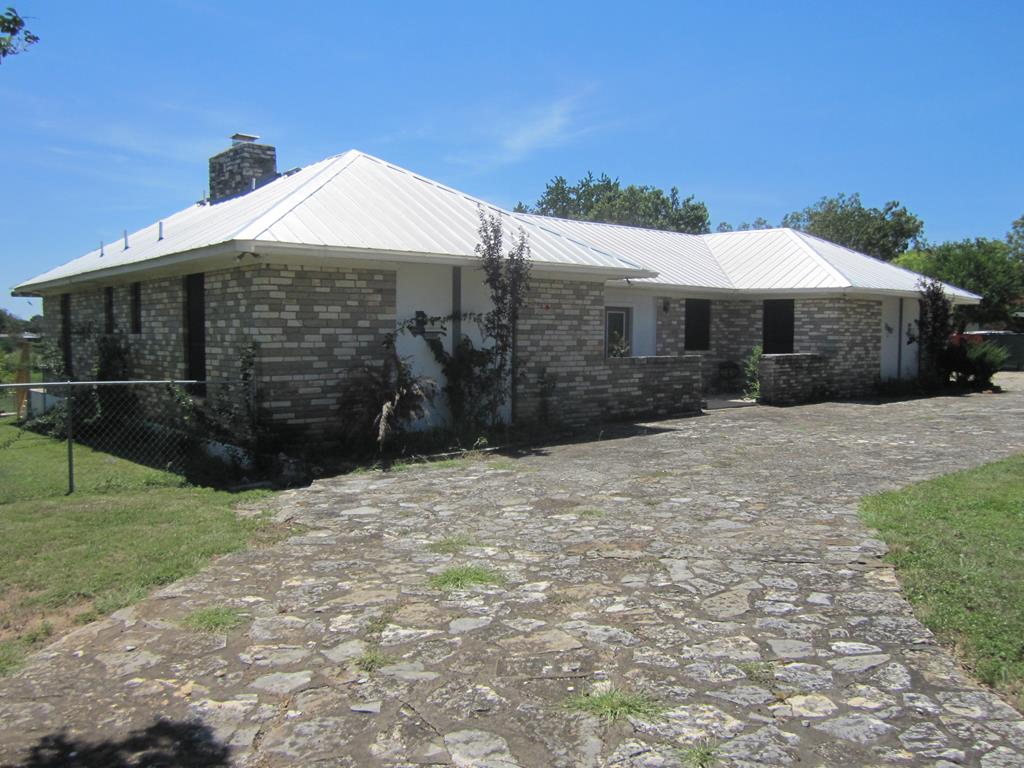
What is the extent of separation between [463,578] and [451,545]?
0.86 metres

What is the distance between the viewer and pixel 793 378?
1812cm

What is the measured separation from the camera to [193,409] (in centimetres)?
1019

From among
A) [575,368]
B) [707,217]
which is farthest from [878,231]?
[575,368]

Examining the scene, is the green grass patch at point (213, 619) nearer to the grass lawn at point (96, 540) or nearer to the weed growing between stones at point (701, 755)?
the grass lawn at point (96, 540)

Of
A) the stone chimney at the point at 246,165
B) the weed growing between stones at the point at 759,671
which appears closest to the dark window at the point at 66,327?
the stone chimney at the point at 246,165

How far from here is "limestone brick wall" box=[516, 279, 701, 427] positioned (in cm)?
1284

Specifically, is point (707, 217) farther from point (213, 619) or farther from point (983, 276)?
point (213, 619)

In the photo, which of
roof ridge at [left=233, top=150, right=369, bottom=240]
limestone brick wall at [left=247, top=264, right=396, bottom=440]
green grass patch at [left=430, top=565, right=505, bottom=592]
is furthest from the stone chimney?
green grass patch at [left=430, top=565, right=505, bottom=592]

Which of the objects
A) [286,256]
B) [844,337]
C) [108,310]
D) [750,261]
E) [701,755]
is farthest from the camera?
[750,261]

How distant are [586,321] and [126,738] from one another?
36.0 feet

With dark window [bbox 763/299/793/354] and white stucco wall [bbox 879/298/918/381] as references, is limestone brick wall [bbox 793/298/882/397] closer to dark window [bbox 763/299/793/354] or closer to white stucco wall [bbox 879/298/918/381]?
dark window [bbox 763/299/793/354]

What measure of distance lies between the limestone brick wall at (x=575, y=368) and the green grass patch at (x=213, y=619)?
26.8ft

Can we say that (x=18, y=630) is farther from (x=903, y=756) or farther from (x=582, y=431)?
(x=582, y=431)

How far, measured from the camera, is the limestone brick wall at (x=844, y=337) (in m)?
19.7
